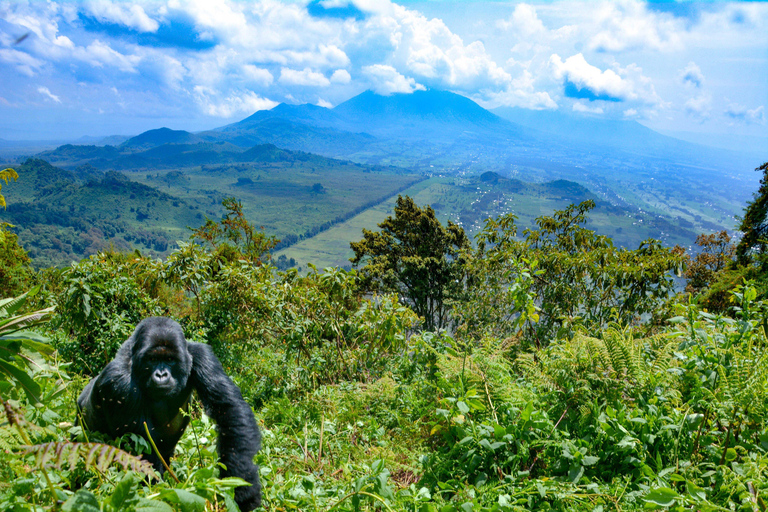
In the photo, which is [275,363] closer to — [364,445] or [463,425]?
[364,445]

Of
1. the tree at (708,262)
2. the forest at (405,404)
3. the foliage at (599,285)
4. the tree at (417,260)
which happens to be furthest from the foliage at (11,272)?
the tree at (708,262)

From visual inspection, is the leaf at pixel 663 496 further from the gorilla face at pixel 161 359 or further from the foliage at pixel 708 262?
the foliage at pixel 708 262

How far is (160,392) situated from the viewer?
2.18m

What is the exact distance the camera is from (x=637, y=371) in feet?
6.31

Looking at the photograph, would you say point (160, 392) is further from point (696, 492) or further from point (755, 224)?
point (755, 224)

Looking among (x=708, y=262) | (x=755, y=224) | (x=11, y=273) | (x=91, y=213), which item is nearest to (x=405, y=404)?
(x=11, y=273)

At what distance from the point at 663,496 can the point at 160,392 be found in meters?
2.29

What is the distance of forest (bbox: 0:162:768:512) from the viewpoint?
4.17 ft

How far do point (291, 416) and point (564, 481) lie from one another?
2.29 metres

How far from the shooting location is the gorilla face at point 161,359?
86.7 inches

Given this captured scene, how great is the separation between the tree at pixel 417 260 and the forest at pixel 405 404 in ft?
29.0

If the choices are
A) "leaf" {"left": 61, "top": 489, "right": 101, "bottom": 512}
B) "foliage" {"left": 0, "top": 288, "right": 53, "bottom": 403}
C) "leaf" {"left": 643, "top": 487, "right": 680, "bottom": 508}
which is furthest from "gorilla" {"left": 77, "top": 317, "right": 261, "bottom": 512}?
"leaf" {"left": 643, "top": 487, "right": 680, "bottom": 508}

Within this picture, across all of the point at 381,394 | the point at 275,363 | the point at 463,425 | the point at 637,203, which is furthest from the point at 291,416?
the point at 637,203

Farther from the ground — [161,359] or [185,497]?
[185,497]
